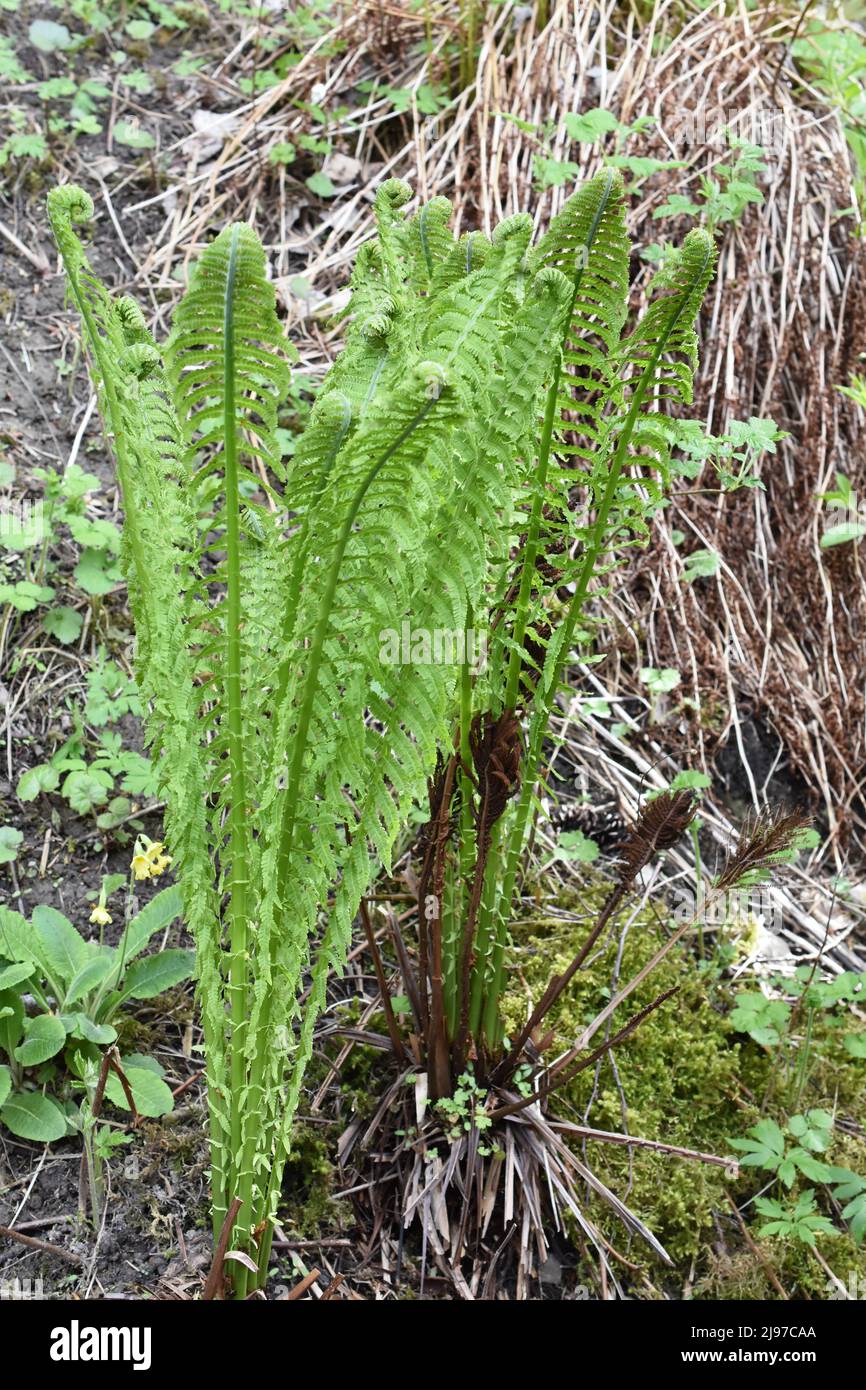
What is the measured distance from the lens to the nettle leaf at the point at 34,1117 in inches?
71.1

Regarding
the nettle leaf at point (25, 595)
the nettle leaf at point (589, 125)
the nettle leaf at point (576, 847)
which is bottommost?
the nettle leaf at point (576, 847)

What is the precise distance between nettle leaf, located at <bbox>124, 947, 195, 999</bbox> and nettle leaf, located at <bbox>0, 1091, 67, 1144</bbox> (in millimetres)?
215

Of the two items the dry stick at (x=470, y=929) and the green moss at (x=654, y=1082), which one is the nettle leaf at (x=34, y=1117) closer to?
the dry stick at (x=470, y=929)

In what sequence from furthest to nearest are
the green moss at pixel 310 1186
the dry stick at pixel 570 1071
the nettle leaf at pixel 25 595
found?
the nettle leaf at pixel 25 595 → the green moss at pixel 310 1186 → the dry stick at pixel 570 1071

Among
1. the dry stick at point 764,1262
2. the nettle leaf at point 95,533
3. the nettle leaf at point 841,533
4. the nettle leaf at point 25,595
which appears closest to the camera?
the dry stick at point 764,1262

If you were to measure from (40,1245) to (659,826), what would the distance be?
41.6 inches

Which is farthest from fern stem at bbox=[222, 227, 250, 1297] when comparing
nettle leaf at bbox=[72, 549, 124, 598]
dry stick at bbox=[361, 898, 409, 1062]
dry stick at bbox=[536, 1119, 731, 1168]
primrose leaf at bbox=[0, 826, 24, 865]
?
nettle leaf at bbox=[72, 549, 124, 598]

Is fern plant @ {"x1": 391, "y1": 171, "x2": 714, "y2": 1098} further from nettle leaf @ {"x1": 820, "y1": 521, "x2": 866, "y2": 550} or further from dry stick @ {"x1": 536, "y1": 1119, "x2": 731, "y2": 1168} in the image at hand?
nettle leaf @ {"x1": 820, "y1": 521, "x2": 866, "y2": 550}

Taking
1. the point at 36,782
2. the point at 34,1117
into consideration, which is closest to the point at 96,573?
the point at 36,782

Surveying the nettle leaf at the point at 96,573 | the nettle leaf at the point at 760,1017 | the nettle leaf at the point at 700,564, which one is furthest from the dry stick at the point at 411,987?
the nettle leaf at the point at 700,564

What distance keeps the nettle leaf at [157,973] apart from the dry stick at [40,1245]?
40cm

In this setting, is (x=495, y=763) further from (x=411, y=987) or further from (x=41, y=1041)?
(x=41, y=1041)
